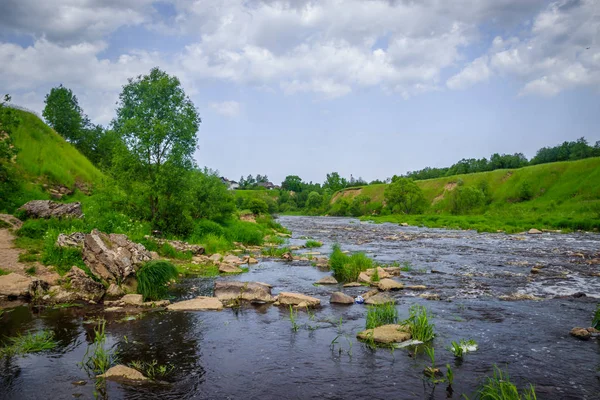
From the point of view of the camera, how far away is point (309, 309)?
13.0 meters

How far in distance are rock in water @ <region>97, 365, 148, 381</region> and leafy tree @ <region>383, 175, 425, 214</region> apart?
97.8 meters

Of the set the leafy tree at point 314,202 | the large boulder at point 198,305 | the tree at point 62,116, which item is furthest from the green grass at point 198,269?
the leafy tree at point 314,202

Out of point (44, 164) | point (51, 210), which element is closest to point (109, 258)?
point (51, 210)

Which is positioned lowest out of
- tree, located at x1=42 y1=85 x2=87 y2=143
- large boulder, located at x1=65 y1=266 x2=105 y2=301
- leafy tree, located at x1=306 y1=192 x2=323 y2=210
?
large boulder, located at x1=65 y1=266 x2=105 y2=301

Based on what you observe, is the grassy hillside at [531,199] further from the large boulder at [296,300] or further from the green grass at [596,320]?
the large boulder at [296,300]

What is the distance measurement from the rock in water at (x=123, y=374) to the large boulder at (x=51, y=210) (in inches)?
606

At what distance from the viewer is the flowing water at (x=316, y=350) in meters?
7.25

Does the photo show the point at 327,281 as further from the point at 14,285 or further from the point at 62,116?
the point at 62,116

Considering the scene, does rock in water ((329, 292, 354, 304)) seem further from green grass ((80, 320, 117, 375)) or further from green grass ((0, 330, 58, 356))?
green grass ((0, 330, 58, 356))

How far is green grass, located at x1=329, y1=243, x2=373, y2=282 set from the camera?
18188 mm

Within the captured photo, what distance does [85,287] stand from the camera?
13828 mm

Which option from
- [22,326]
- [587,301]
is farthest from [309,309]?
[587,301]

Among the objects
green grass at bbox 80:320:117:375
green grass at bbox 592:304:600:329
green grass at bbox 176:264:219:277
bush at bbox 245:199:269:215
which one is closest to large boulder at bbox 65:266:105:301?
green grass at bbox 176:264:219:277

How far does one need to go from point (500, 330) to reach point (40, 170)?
38.9 metres
